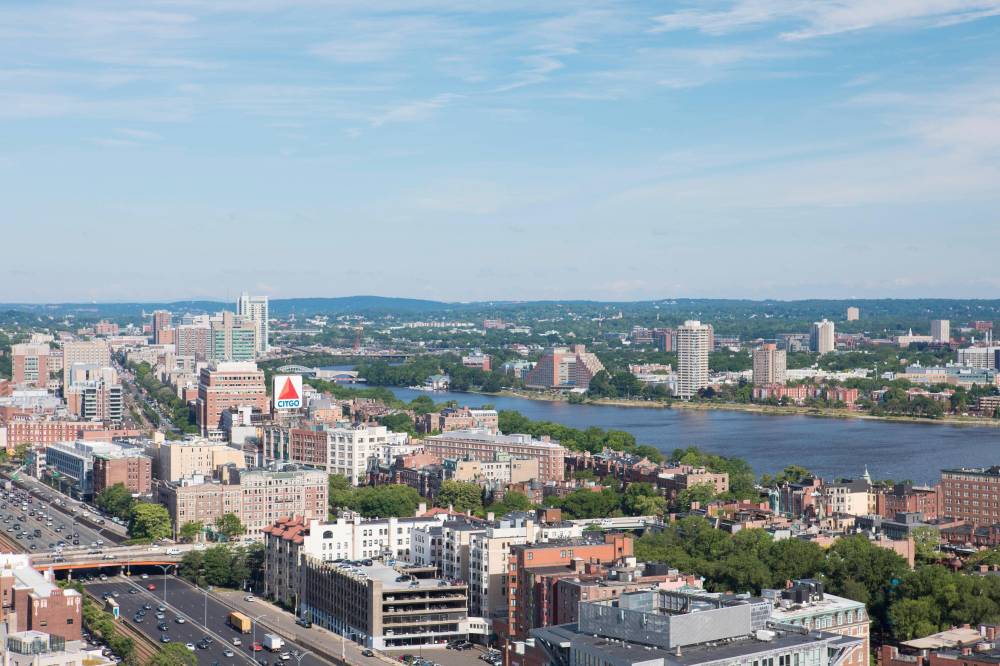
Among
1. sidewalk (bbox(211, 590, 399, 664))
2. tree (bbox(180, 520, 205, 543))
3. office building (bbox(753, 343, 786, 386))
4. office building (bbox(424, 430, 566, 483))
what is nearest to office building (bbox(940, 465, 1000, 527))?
office building (bbox(424, 430, 566, 483))

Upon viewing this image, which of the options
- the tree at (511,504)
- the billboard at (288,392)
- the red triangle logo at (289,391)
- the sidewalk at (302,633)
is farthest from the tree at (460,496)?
the red triangle logo at (289,391)

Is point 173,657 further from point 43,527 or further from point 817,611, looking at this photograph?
point 43,527

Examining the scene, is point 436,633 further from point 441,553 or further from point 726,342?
point 726,342

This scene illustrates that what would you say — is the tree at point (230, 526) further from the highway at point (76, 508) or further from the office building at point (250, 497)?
the highway at point (76, 508)

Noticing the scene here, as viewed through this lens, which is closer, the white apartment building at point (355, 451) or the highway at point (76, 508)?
the highway at point (76, 508)

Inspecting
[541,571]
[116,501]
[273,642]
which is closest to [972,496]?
[541,571]

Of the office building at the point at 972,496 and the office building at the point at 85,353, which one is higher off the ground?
the office building at the point at 85,353
